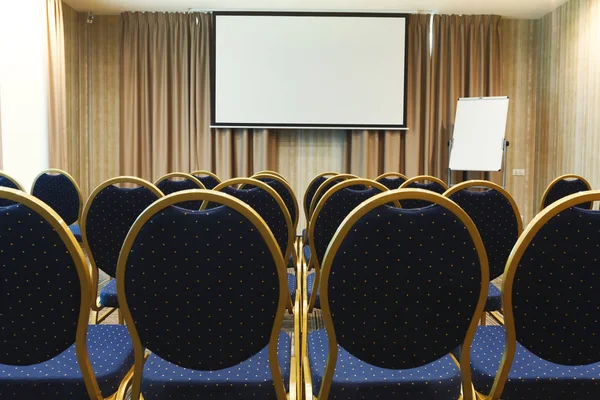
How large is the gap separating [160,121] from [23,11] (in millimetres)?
2079

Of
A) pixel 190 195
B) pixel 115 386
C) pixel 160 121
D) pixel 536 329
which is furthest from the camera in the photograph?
pixel 160 121

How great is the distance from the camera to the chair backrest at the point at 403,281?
118 cm

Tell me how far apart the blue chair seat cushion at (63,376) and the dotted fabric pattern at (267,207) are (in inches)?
39.3

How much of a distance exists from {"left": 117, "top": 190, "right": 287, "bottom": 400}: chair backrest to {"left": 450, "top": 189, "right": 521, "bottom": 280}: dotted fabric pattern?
1334mm

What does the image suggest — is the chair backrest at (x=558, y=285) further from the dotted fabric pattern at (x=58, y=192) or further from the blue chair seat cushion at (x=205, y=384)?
the dotted fabric pattern at (x=58, y=192)

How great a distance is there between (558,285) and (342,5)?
6042 millimetres

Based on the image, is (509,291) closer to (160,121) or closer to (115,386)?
(115,386)

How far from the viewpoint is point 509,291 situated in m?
1.24

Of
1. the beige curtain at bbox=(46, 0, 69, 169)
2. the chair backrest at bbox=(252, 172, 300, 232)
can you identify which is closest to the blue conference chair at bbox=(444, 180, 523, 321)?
the chair backrest at bbox=(252, 172, 300, 232)

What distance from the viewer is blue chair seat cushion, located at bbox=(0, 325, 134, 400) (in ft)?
4.47

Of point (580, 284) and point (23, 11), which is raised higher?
point (23, 11)

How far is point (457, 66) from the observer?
7.01m

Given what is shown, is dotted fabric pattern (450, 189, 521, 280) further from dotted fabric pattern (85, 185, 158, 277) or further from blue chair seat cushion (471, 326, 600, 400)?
→ dotted fabric pattern (85, 185, 158, 277)

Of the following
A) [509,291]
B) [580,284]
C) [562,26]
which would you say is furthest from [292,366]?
[562,26]
